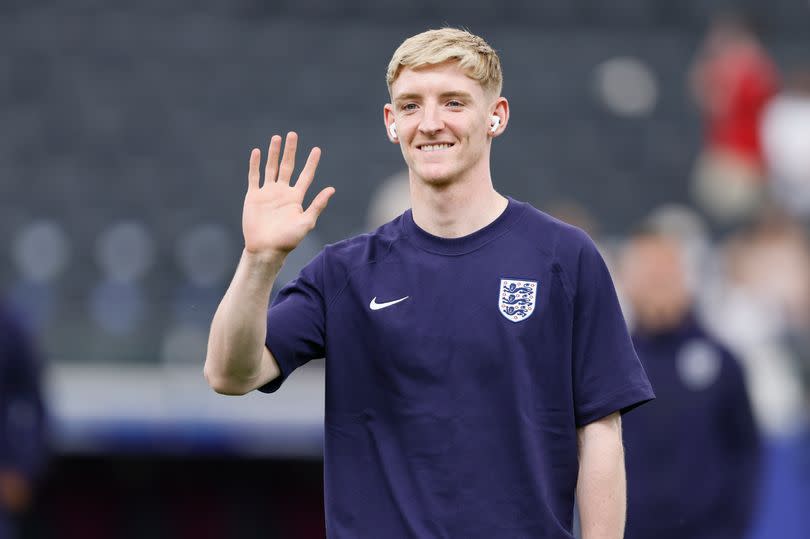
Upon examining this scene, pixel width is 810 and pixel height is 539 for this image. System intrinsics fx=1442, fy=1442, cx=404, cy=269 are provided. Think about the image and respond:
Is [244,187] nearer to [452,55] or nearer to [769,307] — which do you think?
[769,307]

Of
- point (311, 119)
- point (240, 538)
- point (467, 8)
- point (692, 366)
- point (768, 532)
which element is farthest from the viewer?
point (467, 8)

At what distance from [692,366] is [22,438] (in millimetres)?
3253

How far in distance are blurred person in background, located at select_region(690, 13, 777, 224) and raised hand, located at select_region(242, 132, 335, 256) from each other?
9.40 meters

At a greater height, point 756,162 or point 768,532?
point 756,162

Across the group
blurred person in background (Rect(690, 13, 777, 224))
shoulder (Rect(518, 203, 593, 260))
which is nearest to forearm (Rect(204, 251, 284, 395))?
shoulder (Rect(518, 203, 593, 260))

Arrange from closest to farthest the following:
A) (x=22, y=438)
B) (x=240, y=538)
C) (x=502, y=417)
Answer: (x=502, y=417) < (x=22, y=438) < (x=240, y=538)

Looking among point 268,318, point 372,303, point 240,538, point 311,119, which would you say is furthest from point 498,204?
point 311,119

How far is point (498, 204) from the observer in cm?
350

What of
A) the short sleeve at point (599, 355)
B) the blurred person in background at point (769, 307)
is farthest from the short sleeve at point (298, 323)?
the blurred person in background at point (769, 307)

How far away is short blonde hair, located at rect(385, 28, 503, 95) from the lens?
334cm

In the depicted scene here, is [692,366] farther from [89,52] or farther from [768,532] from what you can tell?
[89,52]

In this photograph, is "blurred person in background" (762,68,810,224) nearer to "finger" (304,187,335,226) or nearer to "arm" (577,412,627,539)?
"arm" (577,412,627,539)

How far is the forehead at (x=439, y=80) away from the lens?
334 cm

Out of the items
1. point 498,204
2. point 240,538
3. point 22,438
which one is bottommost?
point 240,538
